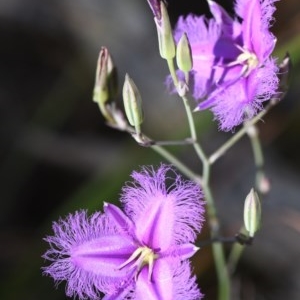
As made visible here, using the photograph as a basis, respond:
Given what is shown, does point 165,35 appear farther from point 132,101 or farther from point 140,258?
point 140,258

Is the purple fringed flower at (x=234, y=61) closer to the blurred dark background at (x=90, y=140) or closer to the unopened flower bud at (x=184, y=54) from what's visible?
the unopened flower bud at (x=184, y=54)

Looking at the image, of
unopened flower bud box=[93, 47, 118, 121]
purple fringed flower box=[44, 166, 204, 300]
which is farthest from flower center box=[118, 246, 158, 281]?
unopened flower bud box=[93, 47, 118, 121]

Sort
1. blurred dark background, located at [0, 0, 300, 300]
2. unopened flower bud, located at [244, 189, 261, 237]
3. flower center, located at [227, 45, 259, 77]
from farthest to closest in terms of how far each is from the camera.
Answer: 1. blurred dark background, located at [0, 0, 300, 300]
2. flower center, located at [227, 45, 259, 77]
3. unopened flower bud, located at [244, 189, 261, 237]

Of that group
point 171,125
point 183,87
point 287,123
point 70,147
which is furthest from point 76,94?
point 183,87

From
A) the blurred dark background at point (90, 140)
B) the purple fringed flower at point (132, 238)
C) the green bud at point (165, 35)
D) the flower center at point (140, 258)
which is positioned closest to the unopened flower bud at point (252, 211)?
the purple fringed flower at point (132, 238)

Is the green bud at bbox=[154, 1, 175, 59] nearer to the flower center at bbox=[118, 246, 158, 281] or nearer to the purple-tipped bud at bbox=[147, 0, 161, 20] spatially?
the purple-tipped bud at bbox=[147, 0, 161, 20]

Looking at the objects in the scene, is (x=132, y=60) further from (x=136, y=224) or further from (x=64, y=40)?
(x=136, y=224)
